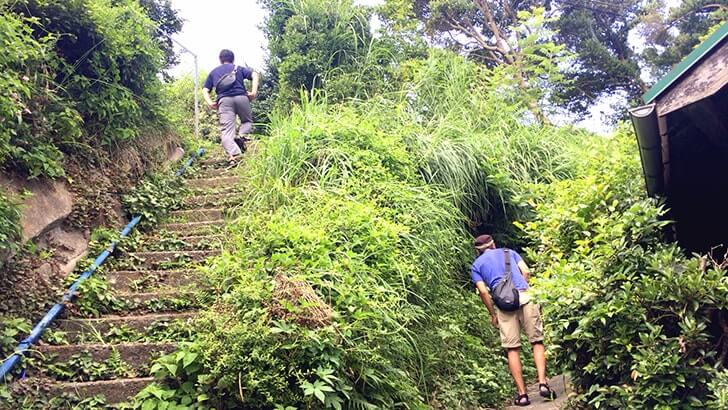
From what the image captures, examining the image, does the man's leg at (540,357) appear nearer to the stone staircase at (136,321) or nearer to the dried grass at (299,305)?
the dried grass at (299,305)

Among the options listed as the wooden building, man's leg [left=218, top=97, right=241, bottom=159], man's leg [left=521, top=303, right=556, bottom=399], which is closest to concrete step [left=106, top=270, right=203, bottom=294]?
man's leg [left=521, top=303, right=556, bottom=399]

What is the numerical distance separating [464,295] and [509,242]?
1386 mm

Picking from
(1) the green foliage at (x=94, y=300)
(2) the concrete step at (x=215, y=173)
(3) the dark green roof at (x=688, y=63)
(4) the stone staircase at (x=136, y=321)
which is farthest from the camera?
(2) the concrete step at (x=215, y=173)

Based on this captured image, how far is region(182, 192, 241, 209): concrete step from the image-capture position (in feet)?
21.5

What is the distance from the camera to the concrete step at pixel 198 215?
6.35 meters

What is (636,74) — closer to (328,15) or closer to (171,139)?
(328,15)

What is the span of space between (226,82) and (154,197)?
95.8 inches

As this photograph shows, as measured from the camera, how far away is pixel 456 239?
5.82m

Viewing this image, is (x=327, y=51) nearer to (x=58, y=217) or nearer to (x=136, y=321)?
(x=58, y=217)

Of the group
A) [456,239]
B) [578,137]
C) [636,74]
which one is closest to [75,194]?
[456,239]

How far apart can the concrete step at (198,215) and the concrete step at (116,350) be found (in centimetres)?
242

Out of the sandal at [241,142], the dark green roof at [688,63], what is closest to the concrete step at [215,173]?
the sandal at [241,142]

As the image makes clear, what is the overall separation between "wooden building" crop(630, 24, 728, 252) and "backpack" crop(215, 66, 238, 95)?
620 cm

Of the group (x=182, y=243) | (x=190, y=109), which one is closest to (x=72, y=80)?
(x=182, y=243)
